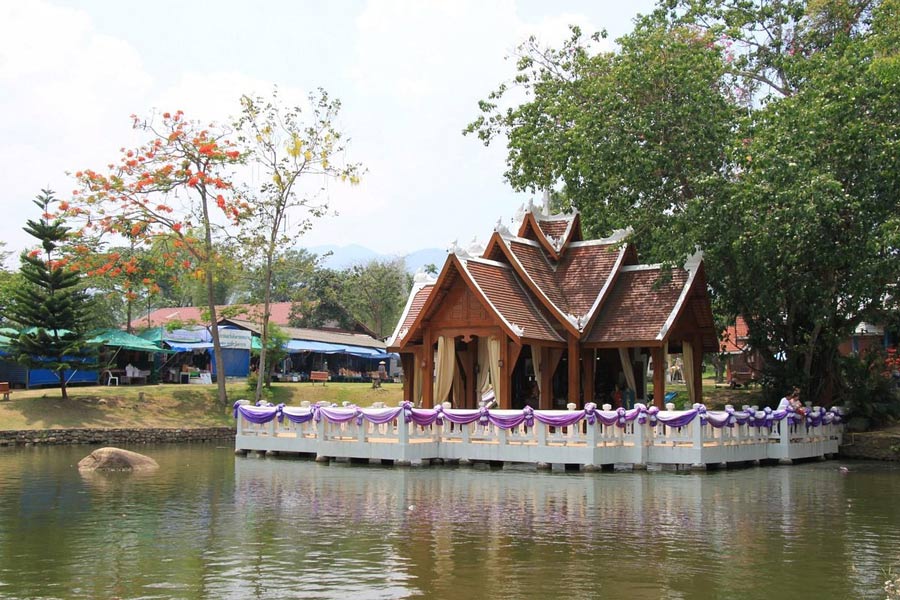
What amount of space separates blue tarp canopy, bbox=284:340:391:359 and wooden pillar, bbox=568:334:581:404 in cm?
2451

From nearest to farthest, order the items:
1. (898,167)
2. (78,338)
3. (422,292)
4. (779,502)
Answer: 1. (779,502)
2. (898,167)
3. (422,292)
4. (78,338)

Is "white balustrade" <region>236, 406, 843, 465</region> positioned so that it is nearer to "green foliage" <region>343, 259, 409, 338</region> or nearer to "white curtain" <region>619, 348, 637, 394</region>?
"white curtain" <region>619, 348, 637, 394</region>

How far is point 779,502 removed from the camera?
17.0 metres

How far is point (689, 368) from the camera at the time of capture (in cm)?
2797

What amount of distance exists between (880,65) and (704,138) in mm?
5826

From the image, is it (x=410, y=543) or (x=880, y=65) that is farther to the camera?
(x=880, y=65)

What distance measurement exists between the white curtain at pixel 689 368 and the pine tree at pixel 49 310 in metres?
22.0

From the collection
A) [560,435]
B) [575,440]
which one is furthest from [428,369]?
[575,440]

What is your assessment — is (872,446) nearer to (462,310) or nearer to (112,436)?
(462,310)

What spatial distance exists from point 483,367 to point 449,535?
14192 mm

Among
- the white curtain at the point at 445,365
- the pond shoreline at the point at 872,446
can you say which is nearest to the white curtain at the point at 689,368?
the pond shoreline at the point at 872,446

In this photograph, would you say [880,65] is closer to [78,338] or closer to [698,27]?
[698,27]

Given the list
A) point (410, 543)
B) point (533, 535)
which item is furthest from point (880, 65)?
point (410, 543)

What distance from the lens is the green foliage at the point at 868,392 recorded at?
28.7 metres
